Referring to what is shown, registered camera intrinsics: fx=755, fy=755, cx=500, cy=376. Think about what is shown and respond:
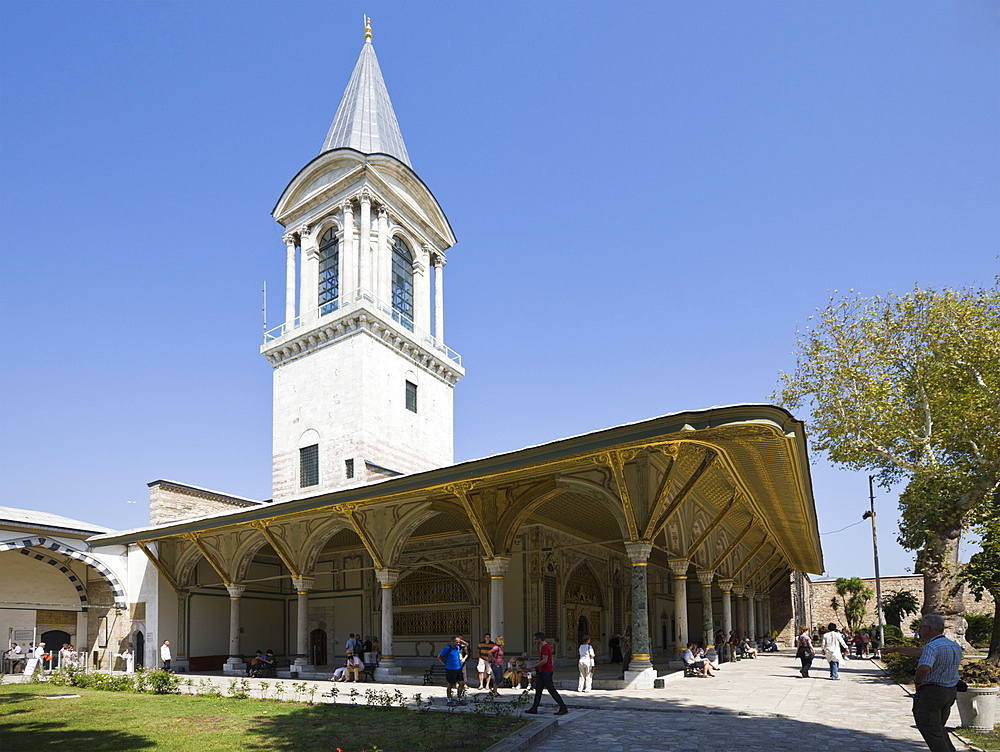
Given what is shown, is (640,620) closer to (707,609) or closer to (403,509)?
(403,509)

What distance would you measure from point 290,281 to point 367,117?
787 centimetres

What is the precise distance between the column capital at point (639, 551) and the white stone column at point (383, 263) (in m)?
18.2

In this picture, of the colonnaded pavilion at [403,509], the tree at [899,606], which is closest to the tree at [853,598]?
the tree at [899,606]

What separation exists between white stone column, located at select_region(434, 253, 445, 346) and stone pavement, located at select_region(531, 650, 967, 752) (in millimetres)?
20089

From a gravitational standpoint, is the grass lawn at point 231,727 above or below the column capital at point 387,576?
below

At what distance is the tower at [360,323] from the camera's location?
90.0 feet

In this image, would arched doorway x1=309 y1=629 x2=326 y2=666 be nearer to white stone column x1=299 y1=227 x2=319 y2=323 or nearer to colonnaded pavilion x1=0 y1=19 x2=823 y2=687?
colonnaded pavilion x1=0 y1=19 x2=823 y2=687

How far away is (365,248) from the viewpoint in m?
28.8

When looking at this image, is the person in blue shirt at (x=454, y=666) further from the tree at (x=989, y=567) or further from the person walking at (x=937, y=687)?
the tree at (x=989, y=567)

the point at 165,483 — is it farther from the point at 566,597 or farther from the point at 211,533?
the point at 566,597

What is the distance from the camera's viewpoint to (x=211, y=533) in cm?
1973

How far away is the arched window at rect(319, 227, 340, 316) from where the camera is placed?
3005cm

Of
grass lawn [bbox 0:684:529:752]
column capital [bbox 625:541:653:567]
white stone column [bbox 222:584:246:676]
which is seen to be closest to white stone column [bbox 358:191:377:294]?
white stone column [bbox 222:584:246:676]

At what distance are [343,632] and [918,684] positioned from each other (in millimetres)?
19781
